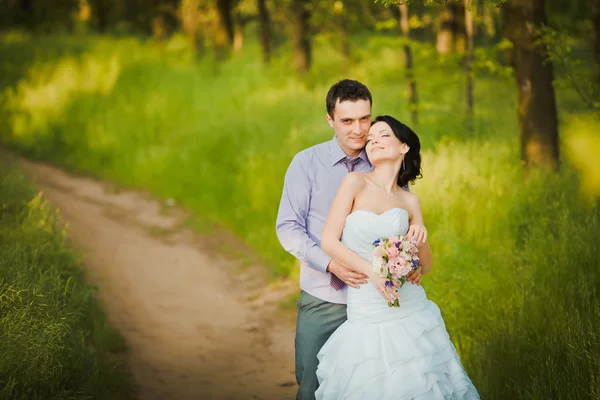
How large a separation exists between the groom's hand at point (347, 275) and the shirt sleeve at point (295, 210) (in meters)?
0.18

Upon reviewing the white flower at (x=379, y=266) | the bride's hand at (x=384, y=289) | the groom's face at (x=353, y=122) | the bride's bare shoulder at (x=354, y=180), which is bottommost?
the bride's hand at (x=384, y=289)

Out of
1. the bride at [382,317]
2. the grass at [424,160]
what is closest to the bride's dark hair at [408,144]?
the bride at [382,317]

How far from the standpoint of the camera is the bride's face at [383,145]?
140 inches

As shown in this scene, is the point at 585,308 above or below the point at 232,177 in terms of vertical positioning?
below

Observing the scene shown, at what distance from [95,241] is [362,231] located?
6.53 metres

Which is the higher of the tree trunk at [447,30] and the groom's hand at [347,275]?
the tree trunk at [447,30]

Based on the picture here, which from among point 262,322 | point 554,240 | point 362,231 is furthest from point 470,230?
point 362,231

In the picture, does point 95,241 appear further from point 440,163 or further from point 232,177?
point 440,163

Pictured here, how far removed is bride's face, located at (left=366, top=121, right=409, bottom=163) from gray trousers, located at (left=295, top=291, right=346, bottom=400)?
0.92 m

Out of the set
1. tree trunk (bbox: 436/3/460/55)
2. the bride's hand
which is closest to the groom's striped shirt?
the bride's hand

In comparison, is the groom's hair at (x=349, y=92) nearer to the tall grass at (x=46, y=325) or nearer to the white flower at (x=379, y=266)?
the white flower at (x=379, y=266)

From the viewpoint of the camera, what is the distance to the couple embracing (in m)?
3.34

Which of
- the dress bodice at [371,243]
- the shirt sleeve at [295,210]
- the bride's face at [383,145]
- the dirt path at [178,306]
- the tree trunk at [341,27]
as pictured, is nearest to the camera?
the dress bodice at [371,243]

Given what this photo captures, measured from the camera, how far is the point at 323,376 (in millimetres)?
3572
